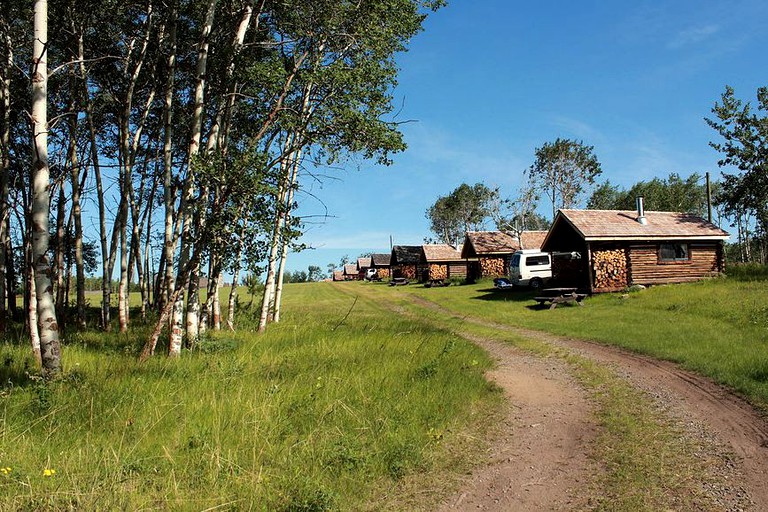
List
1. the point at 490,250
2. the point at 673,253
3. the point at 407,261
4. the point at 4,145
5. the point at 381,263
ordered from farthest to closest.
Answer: the point at 381,263 < the point at 407,261 < the point at 490,250 < the point at 673,253 < the point at 4,145

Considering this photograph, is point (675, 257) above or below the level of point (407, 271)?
above

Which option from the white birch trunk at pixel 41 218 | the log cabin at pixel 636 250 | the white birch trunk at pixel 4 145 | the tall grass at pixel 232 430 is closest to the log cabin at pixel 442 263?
the log cabin at pixel 636 250

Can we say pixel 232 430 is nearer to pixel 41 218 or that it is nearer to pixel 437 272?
pixel 41 218

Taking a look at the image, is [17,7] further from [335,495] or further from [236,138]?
[335,495]

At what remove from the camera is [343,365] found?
7941 mm

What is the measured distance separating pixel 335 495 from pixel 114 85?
1592 cm

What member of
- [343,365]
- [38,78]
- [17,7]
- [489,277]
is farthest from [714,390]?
[489,277]

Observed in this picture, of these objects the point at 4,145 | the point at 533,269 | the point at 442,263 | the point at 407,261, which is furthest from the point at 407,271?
the point at 4,145

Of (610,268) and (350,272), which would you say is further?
(350,272)

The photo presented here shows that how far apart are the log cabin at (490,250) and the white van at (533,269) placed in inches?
484

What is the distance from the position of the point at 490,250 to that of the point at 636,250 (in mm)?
19054

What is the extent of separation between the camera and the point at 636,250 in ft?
80.1

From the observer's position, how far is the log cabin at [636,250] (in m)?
24.0

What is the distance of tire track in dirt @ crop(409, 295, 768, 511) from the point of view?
4.28 meters
